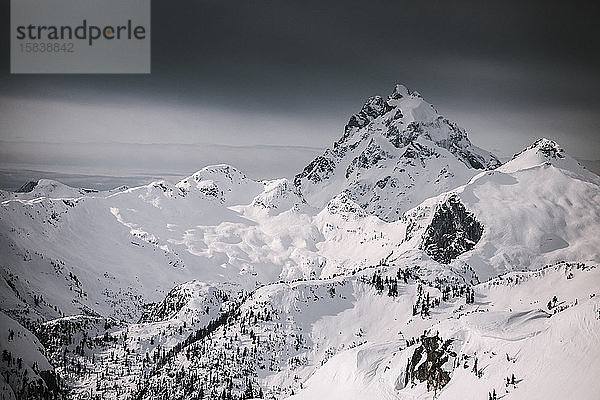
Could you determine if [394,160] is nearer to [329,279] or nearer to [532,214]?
[532,214]

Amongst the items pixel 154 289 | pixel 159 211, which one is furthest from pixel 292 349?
pixel 159 211

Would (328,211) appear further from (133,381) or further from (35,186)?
(133,381)

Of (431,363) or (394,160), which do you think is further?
(394,160)

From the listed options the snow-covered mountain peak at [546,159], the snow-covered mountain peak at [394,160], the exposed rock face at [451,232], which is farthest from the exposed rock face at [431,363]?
the snow-covered mountain peak at [394,160]

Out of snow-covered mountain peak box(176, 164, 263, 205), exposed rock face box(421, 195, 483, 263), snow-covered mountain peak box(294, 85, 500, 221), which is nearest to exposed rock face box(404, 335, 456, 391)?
exposed rock face box(421, 195, 483, 263)

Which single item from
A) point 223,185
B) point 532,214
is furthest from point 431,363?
point 223,185
